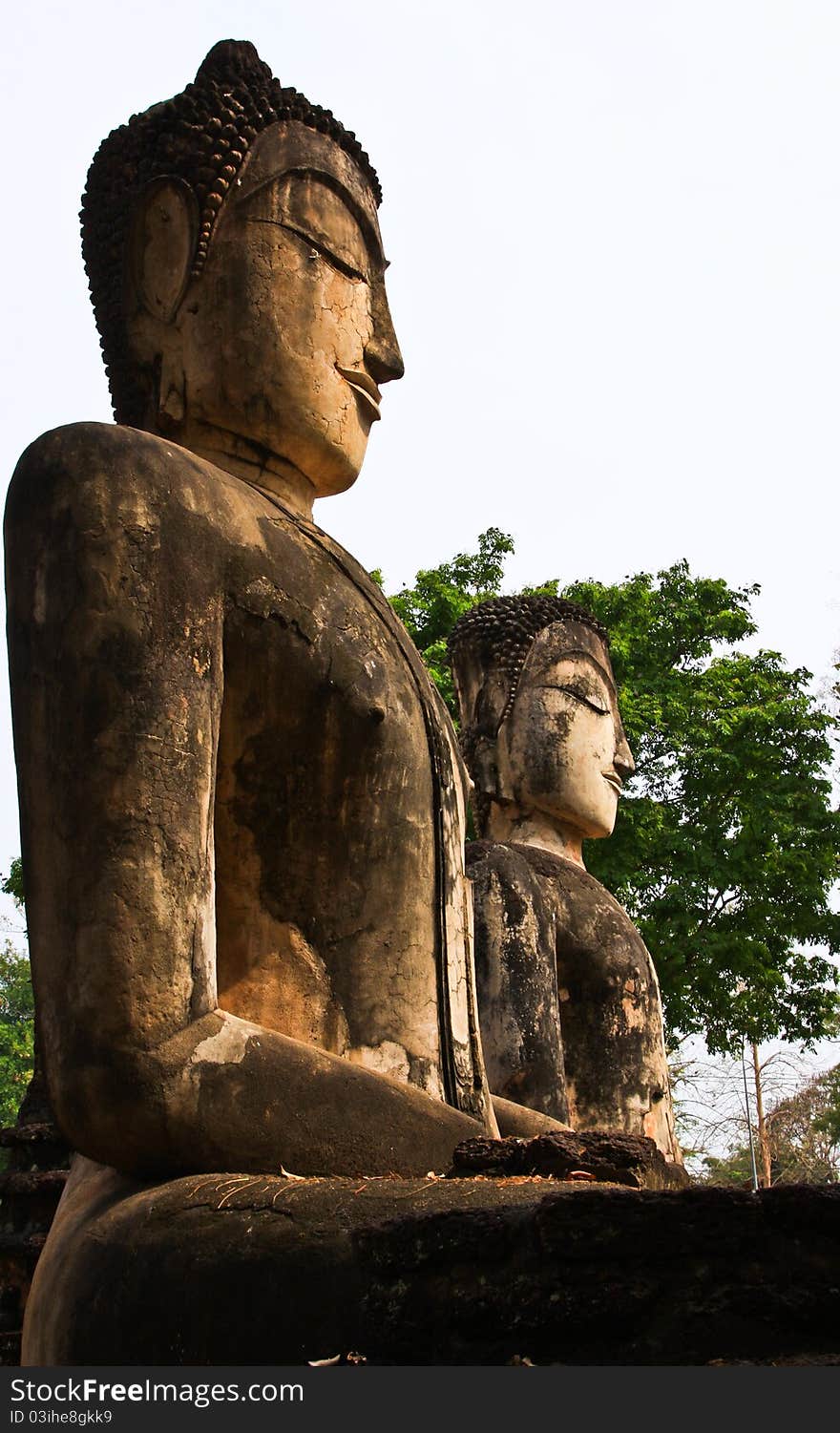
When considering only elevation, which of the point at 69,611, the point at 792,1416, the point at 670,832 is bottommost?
the point at 792,1416

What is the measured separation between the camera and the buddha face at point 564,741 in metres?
7.86

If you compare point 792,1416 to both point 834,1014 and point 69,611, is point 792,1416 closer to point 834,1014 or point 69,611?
point 69,611

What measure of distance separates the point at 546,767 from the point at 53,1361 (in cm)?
482

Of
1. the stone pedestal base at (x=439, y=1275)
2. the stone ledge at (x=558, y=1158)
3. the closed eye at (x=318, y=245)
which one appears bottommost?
the stone pedestal base at (x=439, y=1275)

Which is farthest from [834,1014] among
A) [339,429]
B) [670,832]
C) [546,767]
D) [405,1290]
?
[405,1290]

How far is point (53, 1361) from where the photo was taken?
3377 millimetres

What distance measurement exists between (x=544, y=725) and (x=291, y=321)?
359cm

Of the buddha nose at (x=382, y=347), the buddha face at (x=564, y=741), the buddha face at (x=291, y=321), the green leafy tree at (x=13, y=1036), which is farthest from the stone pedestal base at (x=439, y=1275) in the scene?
the green leafy tree at (x=13, y=1036)

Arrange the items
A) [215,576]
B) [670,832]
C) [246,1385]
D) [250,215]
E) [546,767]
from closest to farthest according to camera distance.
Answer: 1. [246,1385]
2. [215,576]
3. [250,215]
4. [546,767]
5. [670,832]

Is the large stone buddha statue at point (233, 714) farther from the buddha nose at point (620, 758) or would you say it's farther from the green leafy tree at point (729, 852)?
the green leafy tree at point (729, 852)

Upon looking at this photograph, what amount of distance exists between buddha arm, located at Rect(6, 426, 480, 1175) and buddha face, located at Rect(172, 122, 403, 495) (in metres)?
0.69

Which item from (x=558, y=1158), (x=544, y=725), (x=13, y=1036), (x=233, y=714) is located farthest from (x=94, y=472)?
(x=13, y=1036)

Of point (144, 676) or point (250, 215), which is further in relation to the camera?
point (250, 215)

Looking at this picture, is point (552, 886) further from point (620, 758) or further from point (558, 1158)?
point (558, 1158)
